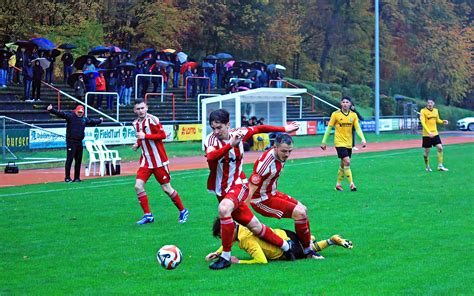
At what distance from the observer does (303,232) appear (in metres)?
11.3

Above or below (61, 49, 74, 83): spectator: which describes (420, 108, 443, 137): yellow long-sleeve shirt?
below

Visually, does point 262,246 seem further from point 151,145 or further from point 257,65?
point 257,65

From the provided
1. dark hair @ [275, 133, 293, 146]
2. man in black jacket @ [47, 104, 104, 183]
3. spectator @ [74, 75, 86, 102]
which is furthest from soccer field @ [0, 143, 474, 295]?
spectator @ [74, 75, 86, 102]

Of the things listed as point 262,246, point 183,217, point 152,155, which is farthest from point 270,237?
point 152,155

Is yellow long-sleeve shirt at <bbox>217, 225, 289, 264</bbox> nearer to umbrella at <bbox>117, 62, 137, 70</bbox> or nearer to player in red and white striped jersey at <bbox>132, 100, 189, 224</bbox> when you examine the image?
player in red and white striped jersey at <bbox>132, 100, 189, 224</bbox>

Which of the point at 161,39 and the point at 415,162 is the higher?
the point at 161,39

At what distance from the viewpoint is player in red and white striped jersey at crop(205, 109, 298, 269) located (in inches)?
423

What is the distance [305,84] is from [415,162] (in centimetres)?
3516

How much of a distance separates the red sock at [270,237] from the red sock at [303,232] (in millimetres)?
298

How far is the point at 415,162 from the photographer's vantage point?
1216 inches

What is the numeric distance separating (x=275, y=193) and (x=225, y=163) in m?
0.86

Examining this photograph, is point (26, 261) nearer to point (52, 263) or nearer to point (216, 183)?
point (52, 263)

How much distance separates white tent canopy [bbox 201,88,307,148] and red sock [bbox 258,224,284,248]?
91.6 feet

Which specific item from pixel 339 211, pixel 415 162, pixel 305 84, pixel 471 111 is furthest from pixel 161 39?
pixel 339 211
